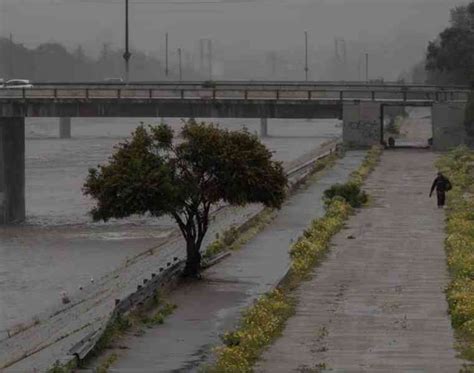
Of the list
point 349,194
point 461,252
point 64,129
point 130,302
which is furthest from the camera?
point 64,129

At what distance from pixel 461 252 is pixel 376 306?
646cm

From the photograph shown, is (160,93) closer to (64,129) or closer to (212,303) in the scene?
(64,129)

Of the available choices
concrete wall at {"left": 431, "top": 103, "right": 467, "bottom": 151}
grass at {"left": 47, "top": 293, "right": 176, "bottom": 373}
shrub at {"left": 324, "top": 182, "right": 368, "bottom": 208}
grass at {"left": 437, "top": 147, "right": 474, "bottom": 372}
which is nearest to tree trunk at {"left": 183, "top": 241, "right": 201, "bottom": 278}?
grass at {"left": 47, "top": 293, "right": 176, "bottom": 373}

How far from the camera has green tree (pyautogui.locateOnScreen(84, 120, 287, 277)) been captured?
1109 inches

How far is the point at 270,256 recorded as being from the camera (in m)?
32.1

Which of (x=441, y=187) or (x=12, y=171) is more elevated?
(x=441, y=187)

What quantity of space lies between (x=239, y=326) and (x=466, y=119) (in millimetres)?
47480

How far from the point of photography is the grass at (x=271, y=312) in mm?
18453

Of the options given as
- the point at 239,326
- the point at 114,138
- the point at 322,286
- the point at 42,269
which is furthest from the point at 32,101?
the point at 114,138

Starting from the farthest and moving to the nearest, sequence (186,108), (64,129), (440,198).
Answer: (64,129) < (186,108) < (440,198)

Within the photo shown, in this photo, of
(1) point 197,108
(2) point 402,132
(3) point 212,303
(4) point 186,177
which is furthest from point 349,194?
(2) point 402,132

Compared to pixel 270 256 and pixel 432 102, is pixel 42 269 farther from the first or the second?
pixel 432 102

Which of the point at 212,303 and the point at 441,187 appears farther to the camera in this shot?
the point at 441,187

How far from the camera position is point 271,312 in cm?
→ 2288
